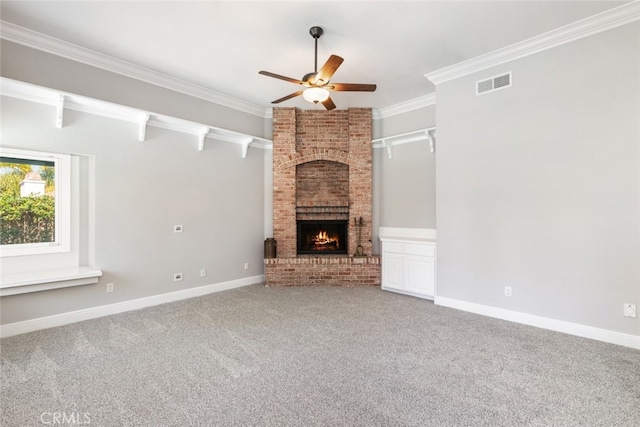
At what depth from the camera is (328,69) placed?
117 inches

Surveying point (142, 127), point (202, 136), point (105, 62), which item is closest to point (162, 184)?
point (142, 127)

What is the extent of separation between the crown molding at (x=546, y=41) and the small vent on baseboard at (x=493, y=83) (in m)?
0.17

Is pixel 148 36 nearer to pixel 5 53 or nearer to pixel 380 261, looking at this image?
pixel 5 53

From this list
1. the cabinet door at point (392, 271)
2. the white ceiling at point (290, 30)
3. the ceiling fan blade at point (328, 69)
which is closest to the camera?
the ceiling fan blade at point (328, 69)

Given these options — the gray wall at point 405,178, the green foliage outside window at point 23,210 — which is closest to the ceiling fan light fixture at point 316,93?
the gray wall at point 405,178

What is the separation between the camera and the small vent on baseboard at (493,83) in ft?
12.1

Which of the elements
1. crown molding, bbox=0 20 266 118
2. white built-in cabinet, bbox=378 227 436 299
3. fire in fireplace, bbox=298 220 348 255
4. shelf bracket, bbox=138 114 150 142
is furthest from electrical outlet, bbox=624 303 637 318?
shelf bracket, bbox=138 114 150 142

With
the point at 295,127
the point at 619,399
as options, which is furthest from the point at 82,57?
the point at 619,399

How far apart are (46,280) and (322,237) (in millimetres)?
3922

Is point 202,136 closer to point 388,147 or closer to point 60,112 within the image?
point 60,112

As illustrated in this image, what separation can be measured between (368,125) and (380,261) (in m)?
2.40

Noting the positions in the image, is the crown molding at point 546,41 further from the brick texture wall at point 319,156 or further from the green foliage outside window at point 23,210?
the green foliage outside window at point 23,210

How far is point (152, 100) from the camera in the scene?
4.25 m

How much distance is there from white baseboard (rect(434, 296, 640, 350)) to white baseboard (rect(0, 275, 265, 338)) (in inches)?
132
